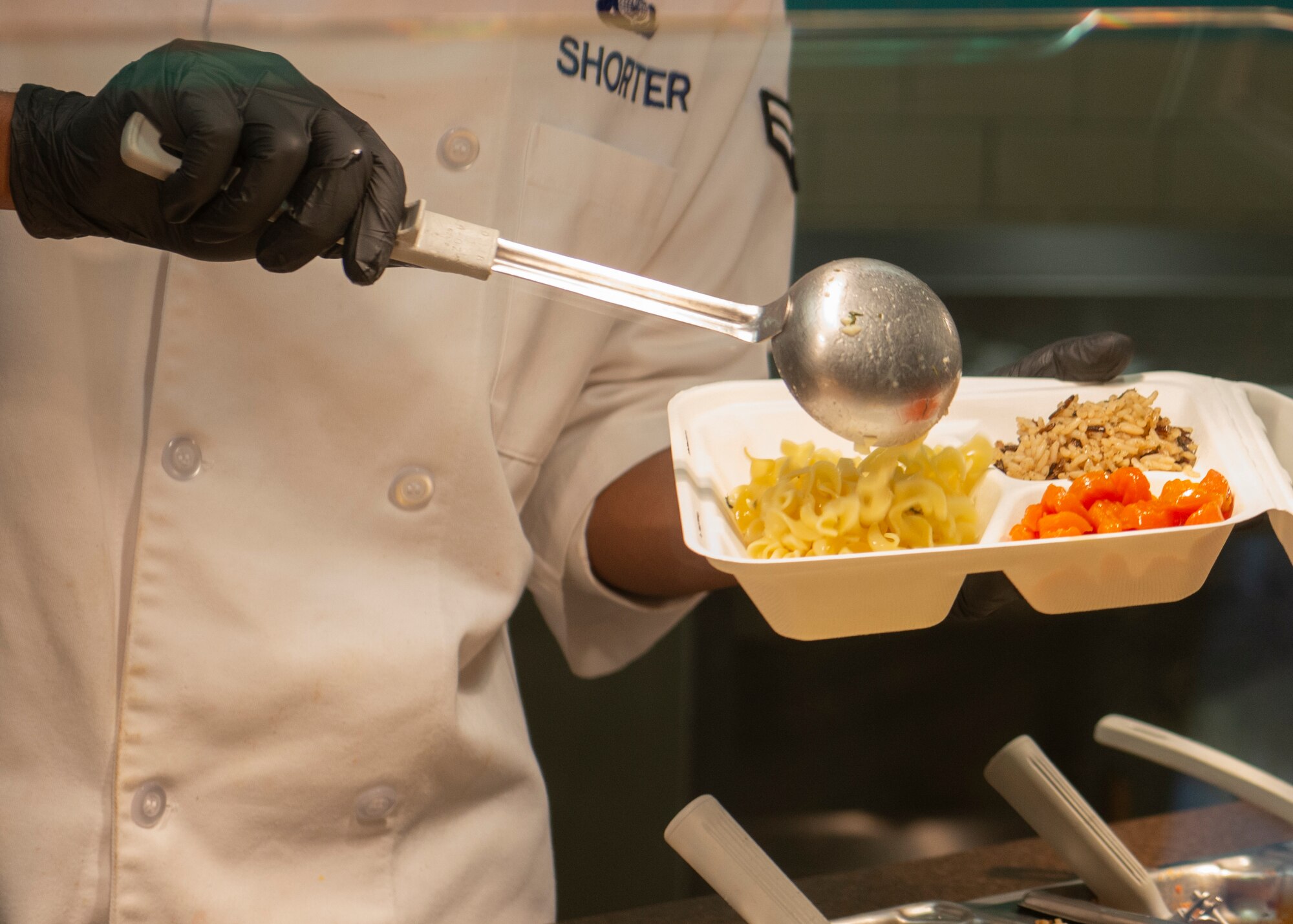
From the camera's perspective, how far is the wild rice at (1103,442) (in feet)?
2.01

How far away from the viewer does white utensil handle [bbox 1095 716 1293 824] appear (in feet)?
2.60

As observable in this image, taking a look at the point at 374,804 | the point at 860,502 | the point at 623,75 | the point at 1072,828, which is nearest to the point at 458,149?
the point at 623,75

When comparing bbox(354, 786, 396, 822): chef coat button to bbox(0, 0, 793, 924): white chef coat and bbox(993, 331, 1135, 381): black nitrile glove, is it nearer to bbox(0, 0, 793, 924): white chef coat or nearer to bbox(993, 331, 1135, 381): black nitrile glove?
bbox(0, 0, 793, 924): white chef coat

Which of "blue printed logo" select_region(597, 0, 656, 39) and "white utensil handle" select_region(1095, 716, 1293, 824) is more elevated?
"blue printed logo" select_region(597, 0, 656, 39)

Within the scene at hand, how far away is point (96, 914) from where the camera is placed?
28.3 inches

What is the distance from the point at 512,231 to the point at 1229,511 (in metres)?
0.48

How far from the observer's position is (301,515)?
0.75 metres

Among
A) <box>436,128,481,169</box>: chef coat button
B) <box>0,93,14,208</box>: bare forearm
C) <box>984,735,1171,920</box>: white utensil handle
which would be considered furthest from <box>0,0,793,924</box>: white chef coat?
<box>984,735,1171,920</box>: white utensil handle

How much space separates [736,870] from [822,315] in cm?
34

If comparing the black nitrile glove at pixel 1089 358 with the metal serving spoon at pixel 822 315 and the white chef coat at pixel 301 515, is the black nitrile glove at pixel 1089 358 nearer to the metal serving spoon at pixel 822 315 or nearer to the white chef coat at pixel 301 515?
the metal serving spoon at pixel 822 315

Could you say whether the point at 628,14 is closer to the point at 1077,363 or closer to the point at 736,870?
the point at 1077,363

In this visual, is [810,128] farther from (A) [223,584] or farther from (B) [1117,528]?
(A) [223,584]

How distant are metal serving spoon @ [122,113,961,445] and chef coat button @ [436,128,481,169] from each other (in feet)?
0.53

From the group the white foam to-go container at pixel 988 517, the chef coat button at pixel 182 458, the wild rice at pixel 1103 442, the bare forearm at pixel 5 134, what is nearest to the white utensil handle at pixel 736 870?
the white foam to-go container at pixel 988 517
